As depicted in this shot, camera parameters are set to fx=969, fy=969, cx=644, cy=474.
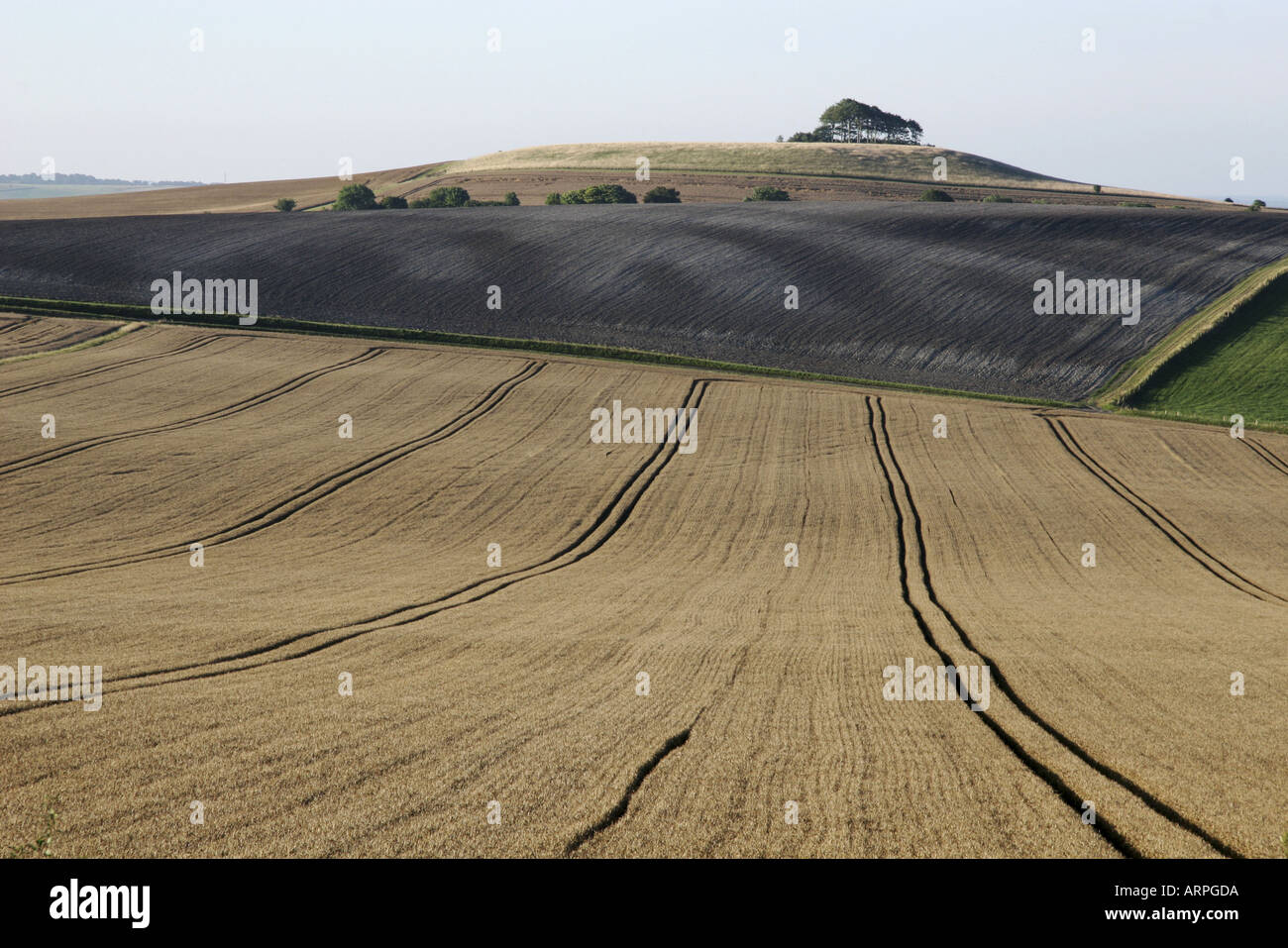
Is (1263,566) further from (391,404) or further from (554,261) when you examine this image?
(554,261)

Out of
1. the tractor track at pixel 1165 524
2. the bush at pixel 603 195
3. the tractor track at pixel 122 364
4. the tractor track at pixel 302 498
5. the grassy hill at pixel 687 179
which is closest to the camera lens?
the tractor track at pixel 302 498

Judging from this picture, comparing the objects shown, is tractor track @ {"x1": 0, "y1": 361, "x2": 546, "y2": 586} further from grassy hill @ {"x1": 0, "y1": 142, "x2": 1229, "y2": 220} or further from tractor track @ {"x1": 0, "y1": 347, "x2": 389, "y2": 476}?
grassy hill @ {"x1": 0, "y1": 142, "x2": 1229, "y2": 220}

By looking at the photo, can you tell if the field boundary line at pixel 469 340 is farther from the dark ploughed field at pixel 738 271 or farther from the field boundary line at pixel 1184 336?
the field boundary line at pixel 1184 336

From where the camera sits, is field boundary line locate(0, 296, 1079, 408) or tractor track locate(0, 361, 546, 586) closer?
tractor track locate(0, 361, 546, 586)

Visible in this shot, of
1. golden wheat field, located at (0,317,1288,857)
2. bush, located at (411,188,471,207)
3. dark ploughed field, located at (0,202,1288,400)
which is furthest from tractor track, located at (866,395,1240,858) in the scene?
bush, located at (411,188,471,207)

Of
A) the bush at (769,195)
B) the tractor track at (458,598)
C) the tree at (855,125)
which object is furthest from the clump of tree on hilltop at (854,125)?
the tractor track at (458,598)
